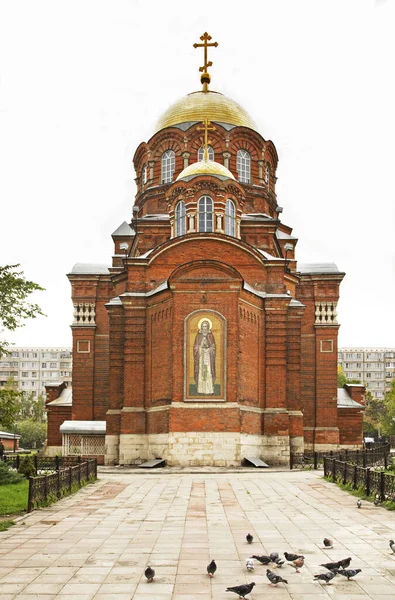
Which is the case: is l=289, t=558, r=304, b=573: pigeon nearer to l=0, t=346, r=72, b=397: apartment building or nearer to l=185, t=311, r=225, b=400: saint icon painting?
l=185, t=311, r=225, b=400: saint icon painting

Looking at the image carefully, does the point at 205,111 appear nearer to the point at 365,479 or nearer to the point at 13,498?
the point at 365,479

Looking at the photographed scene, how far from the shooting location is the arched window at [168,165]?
118 ft

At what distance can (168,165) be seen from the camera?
3634cm

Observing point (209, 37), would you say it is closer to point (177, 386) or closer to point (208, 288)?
point (208, 288)

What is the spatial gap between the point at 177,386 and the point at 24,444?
4287 centimetres

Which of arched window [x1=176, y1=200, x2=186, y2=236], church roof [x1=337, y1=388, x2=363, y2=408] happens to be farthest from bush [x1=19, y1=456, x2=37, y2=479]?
church roof [x1=337, y1=388, x2=363, y2=408]

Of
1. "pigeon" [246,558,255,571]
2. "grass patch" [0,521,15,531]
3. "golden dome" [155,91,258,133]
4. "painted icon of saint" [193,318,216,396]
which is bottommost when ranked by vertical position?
"grass patch" [0,521,15,531]

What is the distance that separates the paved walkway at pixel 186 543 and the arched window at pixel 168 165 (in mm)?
20821

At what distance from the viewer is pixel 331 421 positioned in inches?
1324

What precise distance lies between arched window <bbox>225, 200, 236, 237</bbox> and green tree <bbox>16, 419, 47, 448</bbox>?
38518 mm

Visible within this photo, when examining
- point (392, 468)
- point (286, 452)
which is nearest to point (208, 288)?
point (286, 452)

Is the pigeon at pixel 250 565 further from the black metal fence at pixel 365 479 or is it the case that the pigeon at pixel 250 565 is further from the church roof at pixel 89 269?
the church roof at pixel 89 269

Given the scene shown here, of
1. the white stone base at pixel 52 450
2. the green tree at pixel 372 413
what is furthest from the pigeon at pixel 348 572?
the green tree at pixel 372 413

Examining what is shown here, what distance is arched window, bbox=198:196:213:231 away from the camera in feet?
98.9
